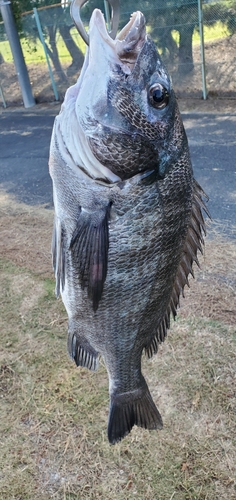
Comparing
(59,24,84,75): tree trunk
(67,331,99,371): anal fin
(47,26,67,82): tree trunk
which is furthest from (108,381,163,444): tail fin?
(47,26,67,82): tree trunk

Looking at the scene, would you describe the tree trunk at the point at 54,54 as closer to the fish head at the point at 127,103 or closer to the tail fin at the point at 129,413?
the fish head at the point at 127,103

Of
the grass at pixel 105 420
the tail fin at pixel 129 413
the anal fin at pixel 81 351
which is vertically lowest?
the grass at pixel 105 420

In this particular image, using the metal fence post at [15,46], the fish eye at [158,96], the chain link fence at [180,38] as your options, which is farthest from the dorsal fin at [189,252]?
the metal fence post at [15,46]

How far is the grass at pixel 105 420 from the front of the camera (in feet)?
7.19

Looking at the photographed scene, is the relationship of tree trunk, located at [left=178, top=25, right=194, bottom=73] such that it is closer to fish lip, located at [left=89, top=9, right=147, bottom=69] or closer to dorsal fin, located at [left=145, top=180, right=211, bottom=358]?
dorsal fin, located at [left=145, top=180, right=211, bottom=358]

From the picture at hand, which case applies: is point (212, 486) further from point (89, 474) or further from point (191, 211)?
point (191, 211)

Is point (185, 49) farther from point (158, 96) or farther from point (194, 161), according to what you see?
point (158, 96)

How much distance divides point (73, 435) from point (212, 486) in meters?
0.81

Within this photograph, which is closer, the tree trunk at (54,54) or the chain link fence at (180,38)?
the chain link fence at (180,38)

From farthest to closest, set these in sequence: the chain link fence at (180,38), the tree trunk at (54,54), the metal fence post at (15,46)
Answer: the tree trunk at (54,54) → the metal fence post at (15,46) → the chain link fence at (180,38)

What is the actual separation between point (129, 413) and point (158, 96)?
115 centimetres

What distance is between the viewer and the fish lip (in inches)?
44.2

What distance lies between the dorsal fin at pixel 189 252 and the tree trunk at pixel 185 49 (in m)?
7.50

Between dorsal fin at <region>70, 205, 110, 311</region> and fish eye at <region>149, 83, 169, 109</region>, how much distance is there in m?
0.33
